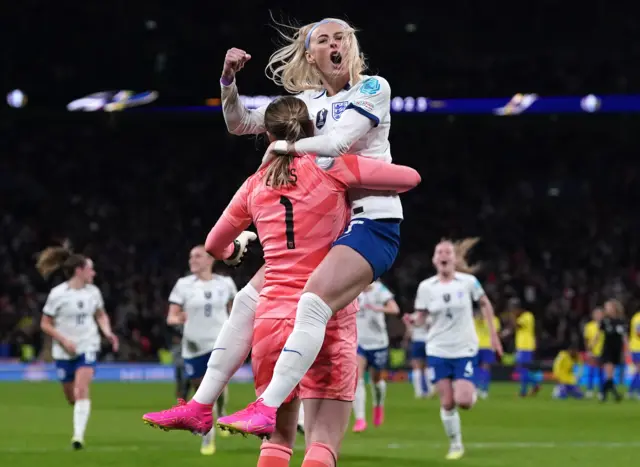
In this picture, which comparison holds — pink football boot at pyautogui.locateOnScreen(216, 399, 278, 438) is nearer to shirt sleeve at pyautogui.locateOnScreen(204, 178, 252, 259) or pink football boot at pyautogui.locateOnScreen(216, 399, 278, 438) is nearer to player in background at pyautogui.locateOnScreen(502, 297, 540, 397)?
shirt sleeve at pyautogui.locateOnScreen(204, 178, 252, 259)

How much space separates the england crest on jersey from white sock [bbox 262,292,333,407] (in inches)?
38.8

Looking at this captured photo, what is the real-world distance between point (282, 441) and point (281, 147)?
149cm

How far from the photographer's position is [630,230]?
37969 mm

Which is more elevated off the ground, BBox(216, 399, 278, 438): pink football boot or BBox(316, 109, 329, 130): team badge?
BBox(316, 109, 329, 130): team badge

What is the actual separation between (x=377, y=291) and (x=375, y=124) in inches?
→ 513

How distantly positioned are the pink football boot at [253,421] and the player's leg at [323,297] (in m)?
0.05

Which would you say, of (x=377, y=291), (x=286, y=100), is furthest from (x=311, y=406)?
(x=377, y=291)

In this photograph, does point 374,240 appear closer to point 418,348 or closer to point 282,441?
point 282,441

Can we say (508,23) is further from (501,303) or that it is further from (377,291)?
(377,291)

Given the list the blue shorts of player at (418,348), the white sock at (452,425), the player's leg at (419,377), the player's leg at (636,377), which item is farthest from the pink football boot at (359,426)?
the player's leg at (636,377)

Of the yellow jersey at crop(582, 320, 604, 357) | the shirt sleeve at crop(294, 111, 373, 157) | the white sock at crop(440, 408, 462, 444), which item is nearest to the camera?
Result: the shirt sleeve at crop(294, 111, 373, 157)

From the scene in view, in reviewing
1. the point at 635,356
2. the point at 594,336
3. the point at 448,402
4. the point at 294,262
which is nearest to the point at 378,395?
the point at 448,402

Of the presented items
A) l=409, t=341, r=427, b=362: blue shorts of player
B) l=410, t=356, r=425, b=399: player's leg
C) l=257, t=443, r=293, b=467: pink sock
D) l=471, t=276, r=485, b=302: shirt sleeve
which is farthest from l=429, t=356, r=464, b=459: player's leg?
l=410, t=356, r=425, b=399: player's leg

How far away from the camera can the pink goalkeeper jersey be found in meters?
6.01
